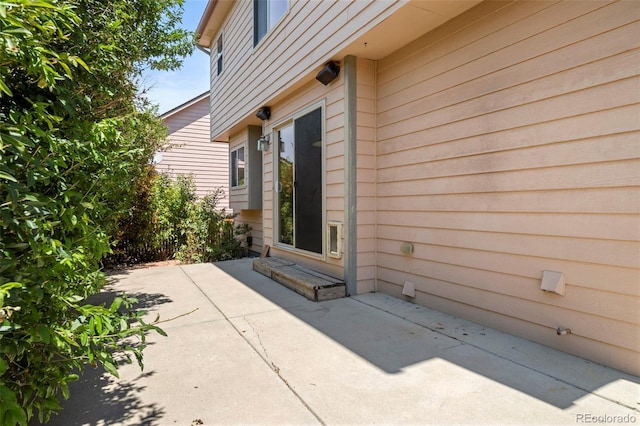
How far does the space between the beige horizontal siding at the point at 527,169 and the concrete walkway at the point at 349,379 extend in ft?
1.05

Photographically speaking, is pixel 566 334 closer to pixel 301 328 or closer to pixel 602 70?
pixel 602 70

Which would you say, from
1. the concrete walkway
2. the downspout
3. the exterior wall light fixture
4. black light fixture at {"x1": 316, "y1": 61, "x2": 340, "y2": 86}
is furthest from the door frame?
the concrete walkway

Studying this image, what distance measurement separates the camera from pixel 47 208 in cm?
146

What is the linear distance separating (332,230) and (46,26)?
3405 mm

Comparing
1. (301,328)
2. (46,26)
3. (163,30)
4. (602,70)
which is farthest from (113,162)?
(602,70)

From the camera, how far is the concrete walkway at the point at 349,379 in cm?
181

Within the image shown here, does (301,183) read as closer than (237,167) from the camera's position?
Yes

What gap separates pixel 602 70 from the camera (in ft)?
7.39

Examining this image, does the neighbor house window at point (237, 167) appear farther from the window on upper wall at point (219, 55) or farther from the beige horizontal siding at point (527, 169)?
the beige horizontal siding at point (527, 169)

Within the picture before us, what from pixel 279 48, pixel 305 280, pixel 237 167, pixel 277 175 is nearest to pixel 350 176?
pixel 305 280

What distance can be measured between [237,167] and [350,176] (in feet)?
17.0

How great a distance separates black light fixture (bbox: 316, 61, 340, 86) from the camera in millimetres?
4145

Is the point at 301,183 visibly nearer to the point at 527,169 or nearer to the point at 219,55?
the point at 527,169

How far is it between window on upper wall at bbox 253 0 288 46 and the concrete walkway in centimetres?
452
